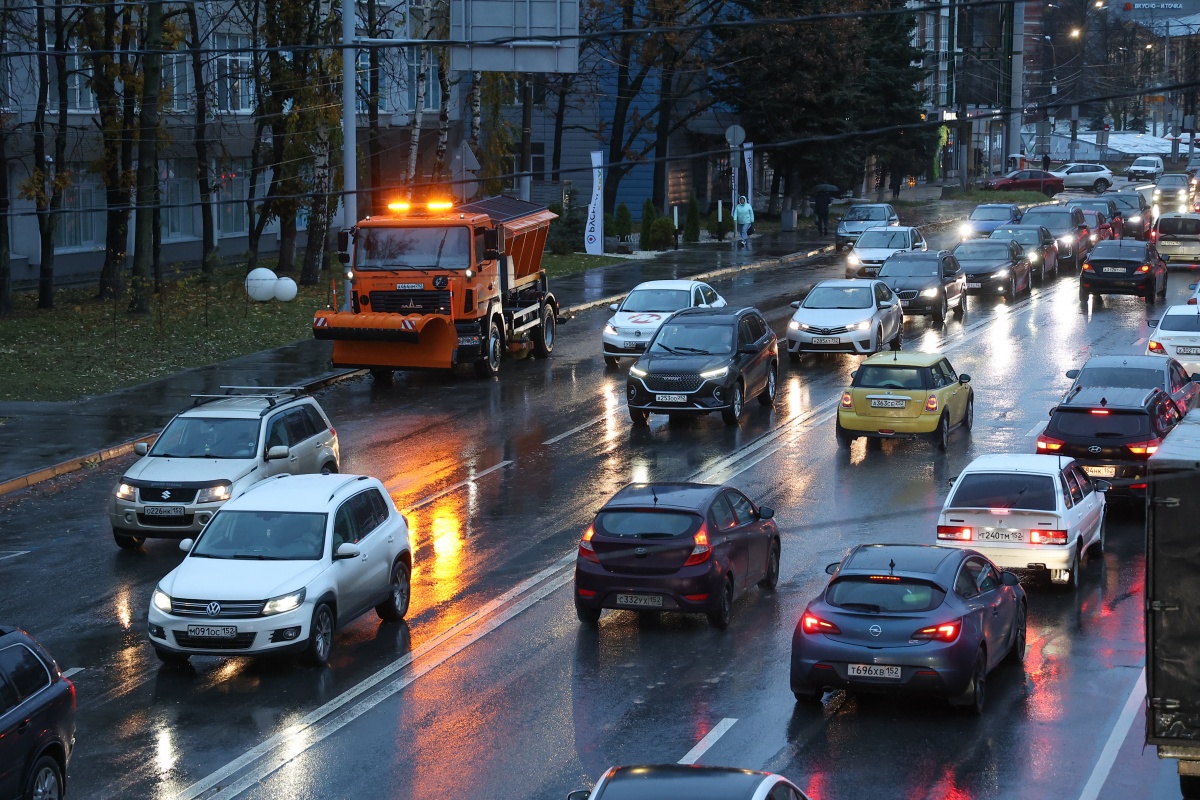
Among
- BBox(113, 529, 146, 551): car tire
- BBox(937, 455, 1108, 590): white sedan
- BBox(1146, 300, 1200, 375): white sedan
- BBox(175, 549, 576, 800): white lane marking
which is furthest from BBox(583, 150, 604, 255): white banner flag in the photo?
BBox(937, 455, 1108, 590): white sedan

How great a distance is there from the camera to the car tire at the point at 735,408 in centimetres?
2647

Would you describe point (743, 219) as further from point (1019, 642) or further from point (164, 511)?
point (1019, 642)

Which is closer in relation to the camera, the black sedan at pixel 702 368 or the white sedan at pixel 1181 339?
the black sedan at pixel 702 368

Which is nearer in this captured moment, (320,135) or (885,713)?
(885,713)

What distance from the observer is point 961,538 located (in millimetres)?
17734

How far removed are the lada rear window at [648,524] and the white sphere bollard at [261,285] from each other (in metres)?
26.6

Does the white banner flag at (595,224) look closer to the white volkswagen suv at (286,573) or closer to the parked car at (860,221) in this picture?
the parked car at (860,221)

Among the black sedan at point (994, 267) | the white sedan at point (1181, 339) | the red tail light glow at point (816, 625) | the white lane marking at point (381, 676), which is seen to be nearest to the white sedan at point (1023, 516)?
the white lane marking at point (381, 676)

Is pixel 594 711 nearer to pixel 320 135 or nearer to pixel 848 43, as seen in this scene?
pixel 320 135

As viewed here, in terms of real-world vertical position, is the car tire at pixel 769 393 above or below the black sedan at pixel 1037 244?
below

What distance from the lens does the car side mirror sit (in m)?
15.7

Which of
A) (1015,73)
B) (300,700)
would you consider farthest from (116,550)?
(1015,73)

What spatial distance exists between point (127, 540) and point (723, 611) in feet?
25.3

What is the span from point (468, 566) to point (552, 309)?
17.1 meters
